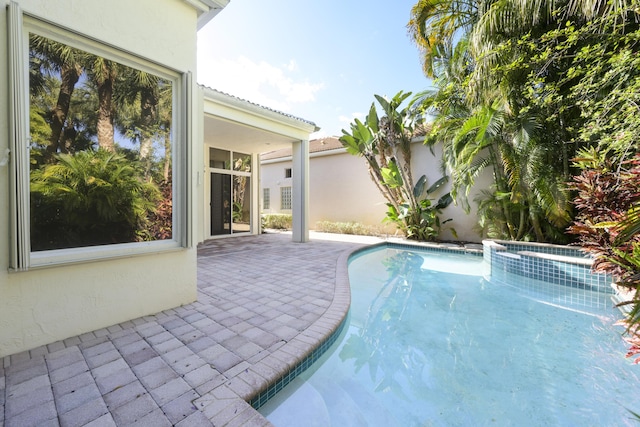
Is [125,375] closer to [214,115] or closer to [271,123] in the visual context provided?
[214,115]

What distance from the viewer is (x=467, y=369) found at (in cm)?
387

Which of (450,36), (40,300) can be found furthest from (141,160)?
(450,36)

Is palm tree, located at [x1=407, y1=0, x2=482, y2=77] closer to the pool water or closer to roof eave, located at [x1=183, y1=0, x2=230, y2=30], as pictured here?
roof eave, located at [x1=183, y1=0, x2=230, y2=30]

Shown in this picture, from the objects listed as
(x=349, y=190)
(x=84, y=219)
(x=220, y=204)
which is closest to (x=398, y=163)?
(x=349, y=190)

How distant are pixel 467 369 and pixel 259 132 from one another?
9871 millimetres

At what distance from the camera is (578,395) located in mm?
3365

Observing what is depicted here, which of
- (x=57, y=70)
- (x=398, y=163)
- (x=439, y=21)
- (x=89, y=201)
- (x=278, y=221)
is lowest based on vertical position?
(x=278, y=221)

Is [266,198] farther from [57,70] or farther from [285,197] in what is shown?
[57,70]

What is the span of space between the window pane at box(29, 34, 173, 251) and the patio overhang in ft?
14.2

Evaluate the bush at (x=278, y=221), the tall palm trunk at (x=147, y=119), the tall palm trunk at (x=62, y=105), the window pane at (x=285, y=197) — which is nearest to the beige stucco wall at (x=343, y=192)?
the bush at (x=278, y=221)

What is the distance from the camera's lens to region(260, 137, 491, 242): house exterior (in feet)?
44.9

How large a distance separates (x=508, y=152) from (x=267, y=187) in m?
16.8

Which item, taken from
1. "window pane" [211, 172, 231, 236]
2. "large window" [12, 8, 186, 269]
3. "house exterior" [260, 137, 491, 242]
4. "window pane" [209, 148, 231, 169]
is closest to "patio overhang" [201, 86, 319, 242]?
"window pane" [209, 148, 231, 169]

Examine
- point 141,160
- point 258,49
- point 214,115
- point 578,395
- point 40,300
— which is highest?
point 258,49
